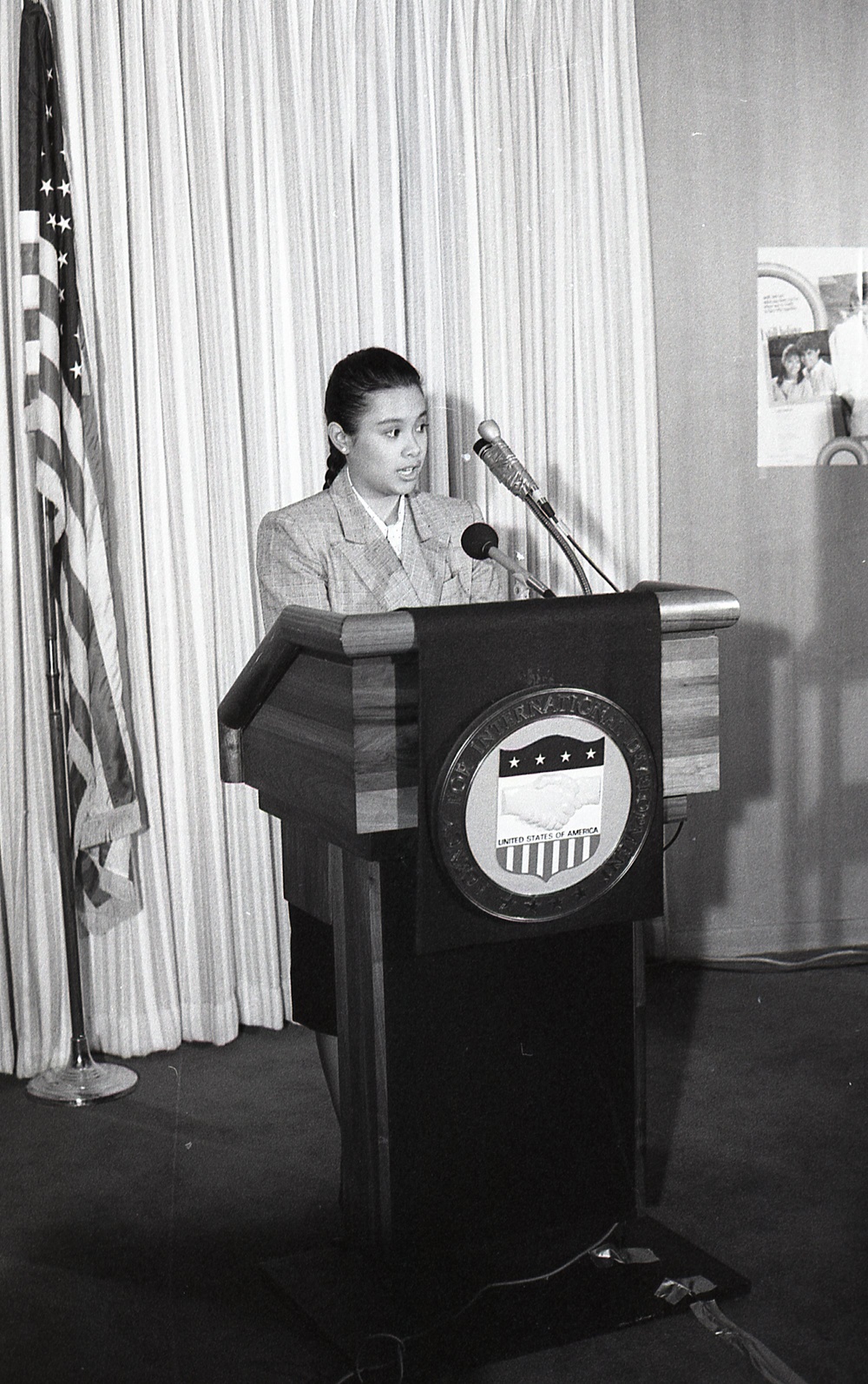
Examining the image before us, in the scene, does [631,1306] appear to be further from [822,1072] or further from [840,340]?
[840,340]

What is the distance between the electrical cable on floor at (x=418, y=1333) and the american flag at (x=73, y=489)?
166 centimetres

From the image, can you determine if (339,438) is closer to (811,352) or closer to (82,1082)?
(82,1082)

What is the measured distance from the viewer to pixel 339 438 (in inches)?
116

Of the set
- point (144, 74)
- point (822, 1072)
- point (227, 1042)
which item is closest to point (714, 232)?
point (144, 74)

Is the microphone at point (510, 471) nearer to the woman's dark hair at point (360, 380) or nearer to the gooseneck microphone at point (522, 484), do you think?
the gooseneck microphone at point (522, 484)

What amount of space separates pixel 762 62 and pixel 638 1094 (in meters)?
3.16

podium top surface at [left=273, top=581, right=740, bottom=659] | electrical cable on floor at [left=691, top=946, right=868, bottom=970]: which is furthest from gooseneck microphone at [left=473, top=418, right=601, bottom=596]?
electrical cable on floor at [left=691, top=946, right=868, bottom=970]

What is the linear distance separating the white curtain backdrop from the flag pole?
0.13 meters

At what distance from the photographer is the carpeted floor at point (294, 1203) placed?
7.71ft

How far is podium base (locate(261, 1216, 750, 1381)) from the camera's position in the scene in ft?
7.63

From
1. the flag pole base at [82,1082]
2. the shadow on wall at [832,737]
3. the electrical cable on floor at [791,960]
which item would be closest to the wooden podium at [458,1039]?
the flag pole base at [82,1082]

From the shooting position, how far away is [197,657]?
384cm

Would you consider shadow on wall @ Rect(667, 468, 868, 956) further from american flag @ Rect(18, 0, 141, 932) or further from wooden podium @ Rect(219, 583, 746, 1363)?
wooden podium @ Rect(219, 583, 746, 1363)

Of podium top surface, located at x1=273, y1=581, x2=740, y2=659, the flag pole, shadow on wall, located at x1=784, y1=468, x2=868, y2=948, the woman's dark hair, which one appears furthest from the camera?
shadow on wall, located at x1=784, y1=468, x2=868, y2=948
